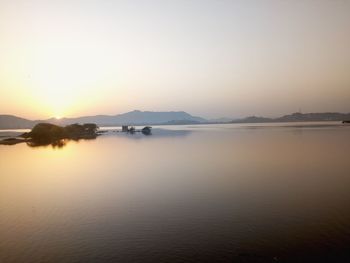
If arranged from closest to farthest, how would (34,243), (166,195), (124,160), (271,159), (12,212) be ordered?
1. (34,243)
2. (12,212)
3. (166,195)
4. (271,159)
5. (124,160)

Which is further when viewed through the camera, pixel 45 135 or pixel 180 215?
pixel 45 135

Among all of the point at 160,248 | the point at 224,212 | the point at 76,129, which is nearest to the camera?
the point at 160,248

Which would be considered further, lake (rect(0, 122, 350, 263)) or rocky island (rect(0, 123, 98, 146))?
rocky island (rect(0, 123, 98, 146))

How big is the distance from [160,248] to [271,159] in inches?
1919

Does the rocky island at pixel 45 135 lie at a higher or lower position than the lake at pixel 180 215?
higher

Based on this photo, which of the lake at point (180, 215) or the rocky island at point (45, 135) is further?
the rocky island at point (45, 135)

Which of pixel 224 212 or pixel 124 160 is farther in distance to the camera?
pixel 124 160

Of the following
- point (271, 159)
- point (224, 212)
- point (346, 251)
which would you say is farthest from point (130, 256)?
point (271, 159)

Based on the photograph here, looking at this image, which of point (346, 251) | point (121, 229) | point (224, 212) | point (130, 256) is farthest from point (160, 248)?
point (346, 251)

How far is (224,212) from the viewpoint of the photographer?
2902cm

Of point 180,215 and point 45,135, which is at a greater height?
point 45,135

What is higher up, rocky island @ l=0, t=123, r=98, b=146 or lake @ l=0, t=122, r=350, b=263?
rocky island @ l=0, t=123, r=98, b=146

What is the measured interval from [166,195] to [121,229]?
11917 millimetres

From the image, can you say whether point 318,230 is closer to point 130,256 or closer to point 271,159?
point 130,256
